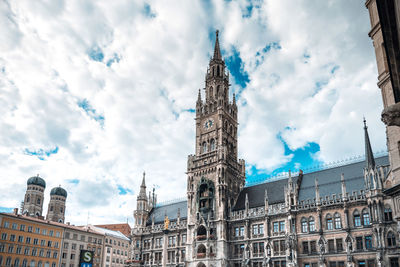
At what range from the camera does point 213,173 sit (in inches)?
2712

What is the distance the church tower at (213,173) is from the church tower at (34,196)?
113345 millimetres

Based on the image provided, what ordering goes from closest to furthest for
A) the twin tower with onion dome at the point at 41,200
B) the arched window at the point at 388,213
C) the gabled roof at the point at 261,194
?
the arched window at the point at 388,213 < the gabled roof at the point at 261,194 < the twin tower with onion dome at the point at 41,200

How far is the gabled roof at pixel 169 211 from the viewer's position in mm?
80238

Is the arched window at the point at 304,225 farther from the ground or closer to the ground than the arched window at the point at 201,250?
farther from the ground

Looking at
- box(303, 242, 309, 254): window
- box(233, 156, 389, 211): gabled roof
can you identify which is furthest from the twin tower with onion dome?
box(303, 242, 309, 254): window

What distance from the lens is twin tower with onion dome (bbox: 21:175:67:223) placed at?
15588 cm

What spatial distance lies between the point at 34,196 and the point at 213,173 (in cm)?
12241

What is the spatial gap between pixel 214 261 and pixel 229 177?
17070 mm

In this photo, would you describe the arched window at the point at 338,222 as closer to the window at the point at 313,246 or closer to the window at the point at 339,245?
the window at the point at 339,245

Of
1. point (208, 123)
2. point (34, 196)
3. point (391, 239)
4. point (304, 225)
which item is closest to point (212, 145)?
point (208, 123)

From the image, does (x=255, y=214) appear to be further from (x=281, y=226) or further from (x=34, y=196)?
(x=34, y=196)

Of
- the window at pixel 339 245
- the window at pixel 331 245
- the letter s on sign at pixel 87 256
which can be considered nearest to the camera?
the window at pixel 339 245

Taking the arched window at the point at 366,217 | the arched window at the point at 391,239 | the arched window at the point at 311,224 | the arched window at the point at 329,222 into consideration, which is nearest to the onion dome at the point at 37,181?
the arched window at the point at 311,224

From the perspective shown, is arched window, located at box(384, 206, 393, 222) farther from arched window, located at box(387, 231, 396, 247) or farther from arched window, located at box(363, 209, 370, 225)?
arched window, located at box(363, 209, 370, 225)
